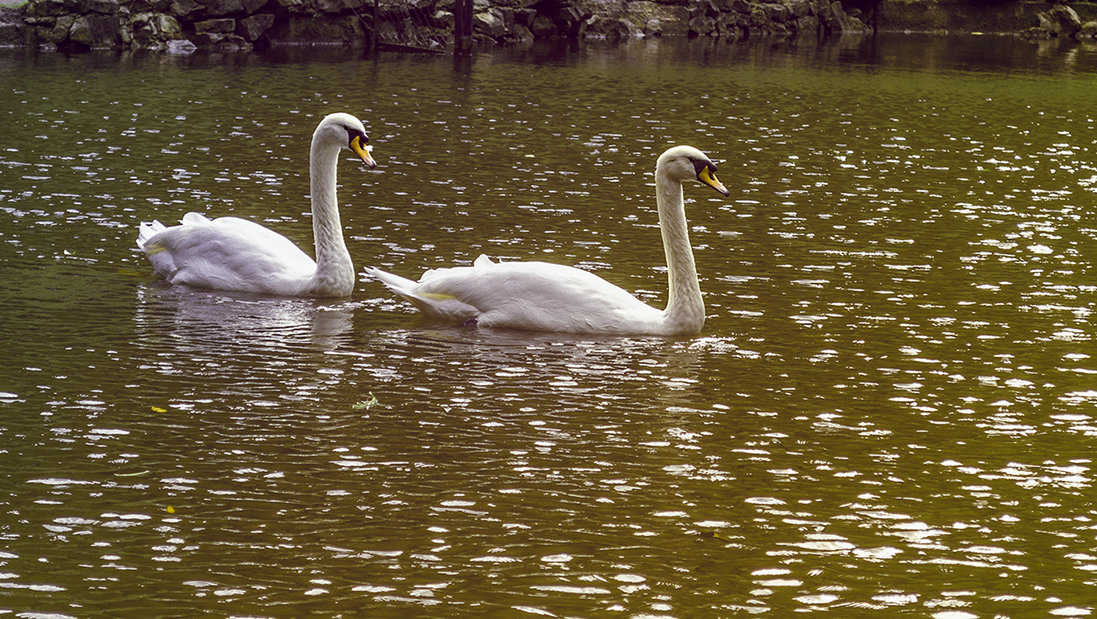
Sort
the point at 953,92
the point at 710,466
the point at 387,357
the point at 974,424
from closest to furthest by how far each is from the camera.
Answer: the point at 710,466
the point at 974,424
the point at 387,357
the point at 953,92

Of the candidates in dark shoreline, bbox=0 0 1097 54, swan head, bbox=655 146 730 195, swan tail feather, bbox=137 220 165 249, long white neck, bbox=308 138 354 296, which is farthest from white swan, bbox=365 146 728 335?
dark shoreline, bbox=0 0 1097 54

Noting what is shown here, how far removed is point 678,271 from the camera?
1168 centimetres

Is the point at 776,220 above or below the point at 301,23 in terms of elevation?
below

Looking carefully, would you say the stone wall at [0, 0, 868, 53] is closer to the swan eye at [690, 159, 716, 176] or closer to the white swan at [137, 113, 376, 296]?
the white swan at [137, 113, 376, 296]

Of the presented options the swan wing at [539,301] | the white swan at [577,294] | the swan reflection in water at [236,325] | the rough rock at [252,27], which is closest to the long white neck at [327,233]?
the swan reflection in water at [236,325]

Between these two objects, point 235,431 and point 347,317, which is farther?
point 347,317

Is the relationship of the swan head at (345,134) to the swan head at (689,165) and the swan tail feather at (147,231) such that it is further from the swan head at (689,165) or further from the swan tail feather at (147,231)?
the swan head at (689,165)

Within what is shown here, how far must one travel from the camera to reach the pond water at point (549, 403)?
690cm

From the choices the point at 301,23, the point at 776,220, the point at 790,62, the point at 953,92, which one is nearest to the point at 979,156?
the point at 776,220

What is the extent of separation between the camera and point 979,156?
2327 centimetres

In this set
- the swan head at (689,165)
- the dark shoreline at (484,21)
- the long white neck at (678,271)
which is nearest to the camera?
the long white neck at (678,271)

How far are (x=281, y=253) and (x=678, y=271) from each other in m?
3.65

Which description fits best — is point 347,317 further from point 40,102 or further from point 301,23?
point 301,23

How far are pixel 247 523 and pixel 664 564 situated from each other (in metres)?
2.18
